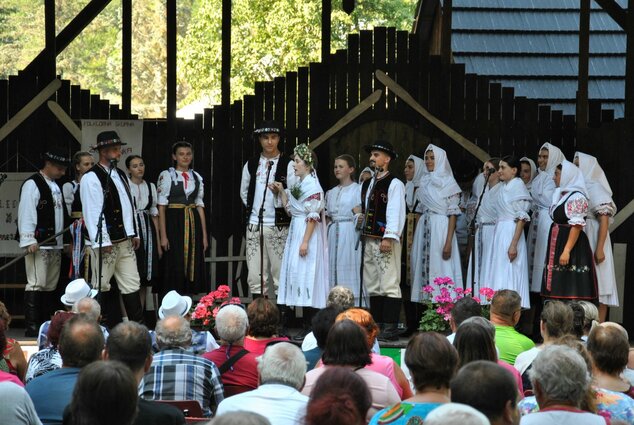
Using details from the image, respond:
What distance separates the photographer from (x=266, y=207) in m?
10.8

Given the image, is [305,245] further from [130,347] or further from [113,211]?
[130,347]

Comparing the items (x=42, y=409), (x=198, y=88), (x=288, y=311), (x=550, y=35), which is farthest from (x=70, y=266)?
(x=198, y=88)

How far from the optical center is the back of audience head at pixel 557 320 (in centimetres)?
627

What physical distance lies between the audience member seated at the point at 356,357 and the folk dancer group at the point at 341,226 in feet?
15.5

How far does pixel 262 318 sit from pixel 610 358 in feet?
6.83

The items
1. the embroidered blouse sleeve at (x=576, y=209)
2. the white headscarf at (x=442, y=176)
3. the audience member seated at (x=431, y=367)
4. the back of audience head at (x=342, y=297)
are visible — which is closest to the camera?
the audience member seated at (x=431, y=367)

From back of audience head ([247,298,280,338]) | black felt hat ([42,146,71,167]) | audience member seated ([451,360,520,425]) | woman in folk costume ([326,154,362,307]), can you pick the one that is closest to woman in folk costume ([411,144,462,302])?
woman in folk costume ([326,154,362,307])

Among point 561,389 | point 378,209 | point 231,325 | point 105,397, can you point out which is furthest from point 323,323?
point 378,209

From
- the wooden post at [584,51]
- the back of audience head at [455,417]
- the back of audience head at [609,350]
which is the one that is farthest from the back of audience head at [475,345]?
the wooden post at [584,51]

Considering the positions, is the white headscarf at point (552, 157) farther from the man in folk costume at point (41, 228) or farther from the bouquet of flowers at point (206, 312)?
the man in folk costume at point (41, 228)

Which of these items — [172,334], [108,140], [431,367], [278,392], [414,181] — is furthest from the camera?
[414,181]

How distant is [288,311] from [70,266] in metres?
2.11

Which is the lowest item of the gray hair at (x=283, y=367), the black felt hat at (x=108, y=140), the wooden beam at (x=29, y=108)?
the gray hair at (x=283, y=367)

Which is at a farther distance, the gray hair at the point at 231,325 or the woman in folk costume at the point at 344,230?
the woman in folk costume at the point at 344,230
